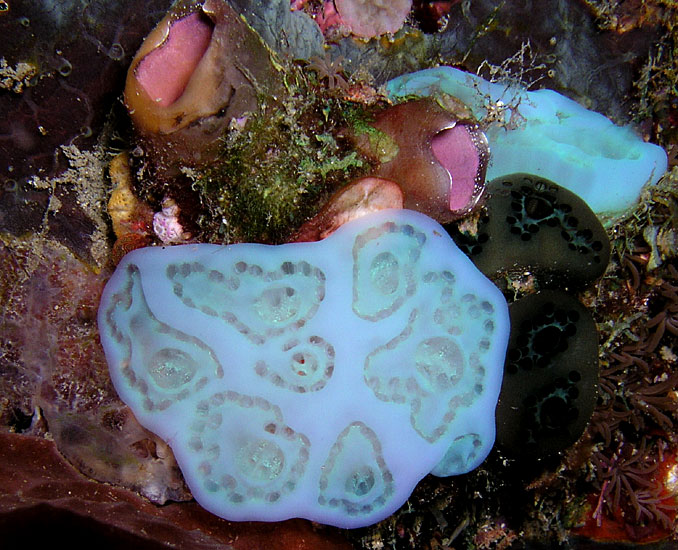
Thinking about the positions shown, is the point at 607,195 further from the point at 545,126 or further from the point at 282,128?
the point at 282,128

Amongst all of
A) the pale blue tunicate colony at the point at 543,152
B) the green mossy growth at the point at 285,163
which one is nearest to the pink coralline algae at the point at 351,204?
the green mossy growth at the point at 285,163

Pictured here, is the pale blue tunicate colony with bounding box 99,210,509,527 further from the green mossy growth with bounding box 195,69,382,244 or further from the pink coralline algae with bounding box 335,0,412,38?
the pink coralline algae with bounding box 335,0,412,38

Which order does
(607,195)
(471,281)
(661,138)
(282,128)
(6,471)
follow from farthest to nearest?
1. (661,138)
2. (607,195)
3. (471,281)
4. (6,471)
5. (282,128)

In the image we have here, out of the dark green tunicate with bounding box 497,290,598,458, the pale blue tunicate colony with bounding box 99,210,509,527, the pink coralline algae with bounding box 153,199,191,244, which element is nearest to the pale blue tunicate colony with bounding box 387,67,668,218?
the dark green tunicate with bounding box 497,290,598,458

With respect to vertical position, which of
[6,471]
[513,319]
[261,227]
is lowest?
[6,471]

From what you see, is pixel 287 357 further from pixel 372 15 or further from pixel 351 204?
pixel 372 15

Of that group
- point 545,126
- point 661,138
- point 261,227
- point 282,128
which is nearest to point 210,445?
point 261,227

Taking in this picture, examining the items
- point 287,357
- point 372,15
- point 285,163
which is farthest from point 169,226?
point 372,15

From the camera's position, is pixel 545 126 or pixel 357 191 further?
pixel 545 126
